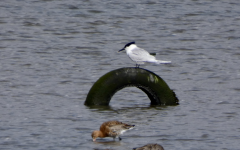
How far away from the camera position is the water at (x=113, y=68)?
35.2ft

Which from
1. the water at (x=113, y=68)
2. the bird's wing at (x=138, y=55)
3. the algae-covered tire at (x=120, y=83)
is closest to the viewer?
the water at (x=113, y=68)

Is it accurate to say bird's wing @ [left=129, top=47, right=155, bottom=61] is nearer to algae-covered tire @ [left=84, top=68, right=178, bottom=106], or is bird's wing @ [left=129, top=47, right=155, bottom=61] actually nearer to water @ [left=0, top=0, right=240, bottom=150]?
algae-covered tire @ [left=84, top=68, right=178, bottom=106]

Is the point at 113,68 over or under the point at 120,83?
under

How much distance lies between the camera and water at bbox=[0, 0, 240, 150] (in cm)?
1073

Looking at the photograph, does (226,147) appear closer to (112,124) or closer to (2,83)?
(112,124)

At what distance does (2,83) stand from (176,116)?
5678 millimetres

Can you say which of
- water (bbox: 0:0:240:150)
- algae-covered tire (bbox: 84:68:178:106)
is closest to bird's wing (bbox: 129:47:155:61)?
algae-covered tire (bbox: 84:68:178:106)

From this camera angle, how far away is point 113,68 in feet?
59.3

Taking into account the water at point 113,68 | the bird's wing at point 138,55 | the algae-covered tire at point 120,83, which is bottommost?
the water at point 113,68

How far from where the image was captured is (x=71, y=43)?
22328 mm

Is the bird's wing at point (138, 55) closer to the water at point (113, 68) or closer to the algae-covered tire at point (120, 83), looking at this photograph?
the algae-covered tire at point (120, 83)

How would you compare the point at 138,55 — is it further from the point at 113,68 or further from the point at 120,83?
the point at 113,68

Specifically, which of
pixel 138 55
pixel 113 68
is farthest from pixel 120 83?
pixel 113 68

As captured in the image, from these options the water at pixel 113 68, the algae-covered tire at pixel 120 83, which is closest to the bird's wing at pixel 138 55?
the algae-covered tire at pixel 120 83
